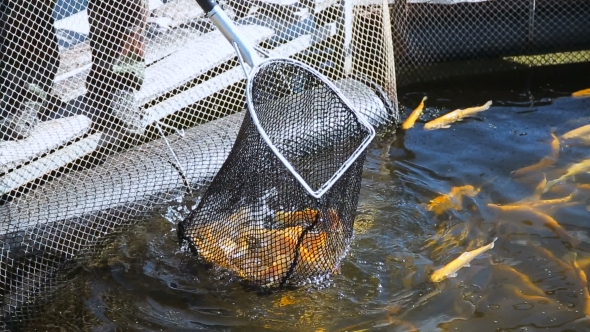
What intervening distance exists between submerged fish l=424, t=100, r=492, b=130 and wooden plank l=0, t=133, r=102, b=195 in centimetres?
283

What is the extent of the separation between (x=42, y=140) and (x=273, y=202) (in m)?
1.86

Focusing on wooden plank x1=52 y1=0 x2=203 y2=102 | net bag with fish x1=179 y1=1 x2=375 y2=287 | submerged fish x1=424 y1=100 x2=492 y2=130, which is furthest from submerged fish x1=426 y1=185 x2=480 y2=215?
wooden plank x1=52 y1=0 x2=203 y2=102

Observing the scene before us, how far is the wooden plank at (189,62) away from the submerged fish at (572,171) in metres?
2.59

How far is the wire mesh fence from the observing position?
5.10 m

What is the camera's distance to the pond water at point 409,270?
429 centimetres

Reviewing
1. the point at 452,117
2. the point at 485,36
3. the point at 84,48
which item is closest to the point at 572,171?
the point at 452,117

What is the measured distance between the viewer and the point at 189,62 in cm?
620

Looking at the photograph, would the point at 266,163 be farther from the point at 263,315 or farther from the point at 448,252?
the point at 448,252

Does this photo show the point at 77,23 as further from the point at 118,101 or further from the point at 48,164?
the point at 48,164

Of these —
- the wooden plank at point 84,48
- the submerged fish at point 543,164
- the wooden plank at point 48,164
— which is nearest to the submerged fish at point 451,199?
the submerged fish at point 543,164

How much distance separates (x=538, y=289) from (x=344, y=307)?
44.2 inches

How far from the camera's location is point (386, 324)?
4203 mm

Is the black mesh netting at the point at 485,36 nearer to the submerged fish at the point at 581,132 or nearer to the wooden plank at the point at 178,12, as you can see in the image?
the submerged fish at the point at 581,132

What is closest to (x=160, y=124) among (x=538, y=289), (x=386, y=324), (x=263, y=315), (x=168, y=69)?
(x=168, y=69)
